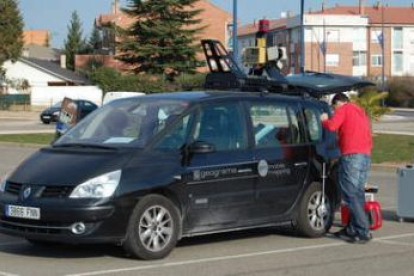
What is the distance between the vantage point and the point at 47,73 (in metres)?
80.0

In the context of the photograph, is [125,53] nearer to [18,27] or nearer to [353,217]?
[18,27]

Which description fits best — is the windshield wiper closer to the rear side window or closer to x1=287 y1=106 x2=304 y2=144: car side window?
the rear side window

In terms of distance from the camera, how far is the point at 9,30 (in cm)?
6912

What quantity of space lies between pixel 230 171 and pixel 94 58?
266 ft

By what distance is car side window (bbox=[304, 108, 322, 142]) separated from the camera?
1056cm

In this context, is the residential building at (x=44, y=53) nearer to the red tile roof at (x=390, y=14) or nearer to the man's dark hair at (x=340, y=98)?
the red tile roof at (x=390, y=14)

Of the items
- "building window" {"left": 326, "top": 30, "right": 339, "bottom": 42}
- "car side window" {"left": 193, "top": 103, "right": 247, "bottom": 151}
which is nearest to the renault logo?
"car side window" {"left": 193, "top": 103, "right": 247, "bottom": 151}

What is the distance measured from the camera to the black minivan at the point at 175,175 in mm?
8453

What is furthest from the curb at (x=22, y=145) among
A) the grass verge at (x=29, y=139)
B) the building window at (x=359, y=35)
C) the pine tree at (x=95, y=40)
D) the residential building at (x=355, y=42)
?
the building window at (x=359, y=35)

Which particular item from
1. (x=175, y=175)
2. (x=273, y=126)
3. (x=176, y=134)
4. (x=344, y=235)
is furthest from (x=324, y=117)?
(x=175, y=175)

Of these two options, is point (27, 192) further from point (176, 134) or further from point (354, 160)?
point (354, 160)

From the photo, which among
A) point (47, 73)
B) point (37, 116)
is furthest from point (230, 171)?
point (47, 73)

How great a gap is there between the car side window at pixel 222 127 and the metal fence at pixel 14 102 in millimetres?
58150

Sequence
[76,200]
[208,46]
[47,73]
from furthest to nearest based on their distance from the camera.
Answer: [47,73] < [208,46] < [76,200]
